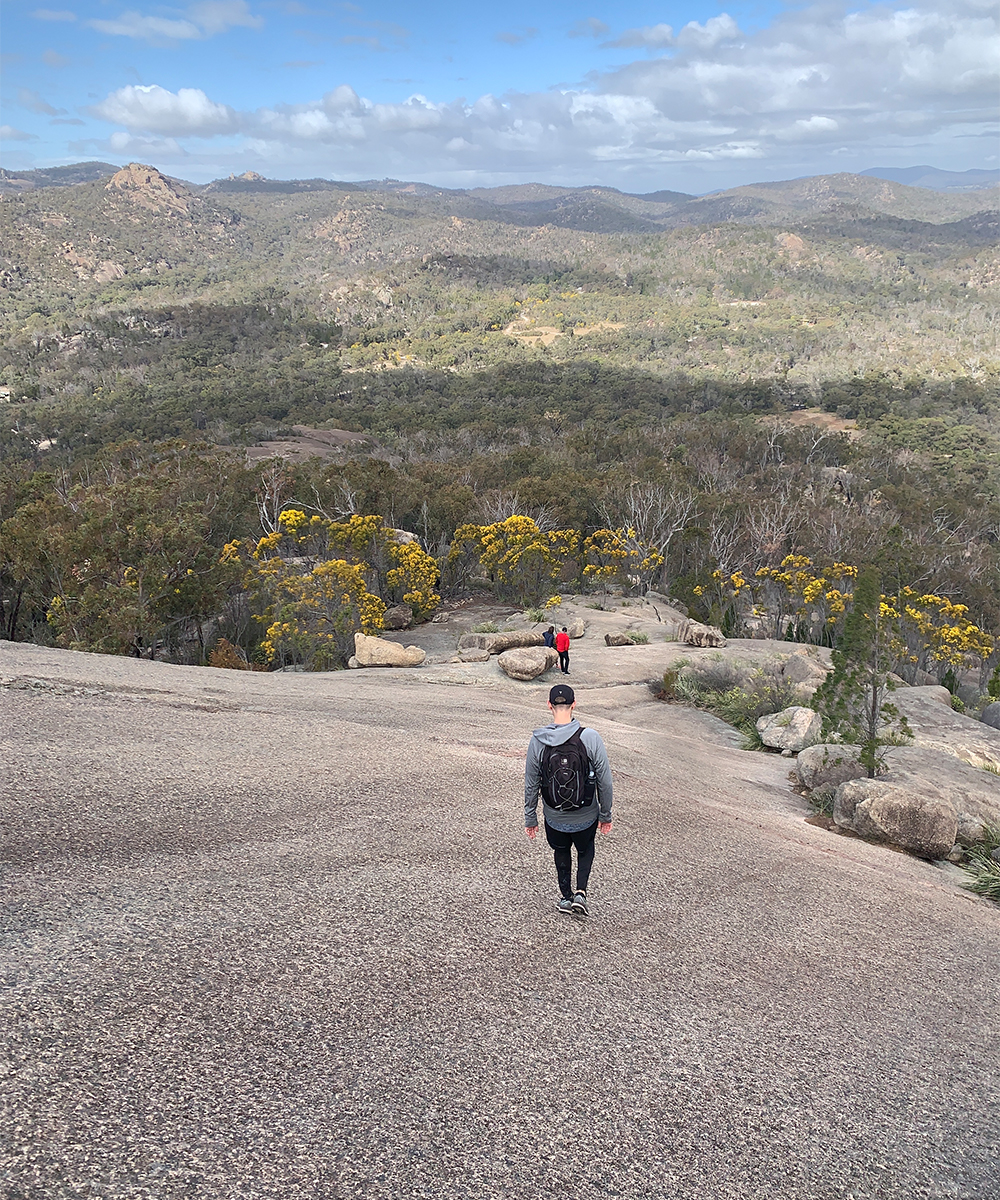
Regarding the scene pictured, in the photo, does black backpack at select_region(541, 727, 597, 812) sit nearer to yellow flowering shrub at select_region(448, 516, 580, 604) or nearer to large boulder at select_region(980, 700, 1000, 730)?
large boulder at select_region(980, 700, 1000, 730)

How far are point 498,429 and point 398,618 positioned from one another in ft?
187

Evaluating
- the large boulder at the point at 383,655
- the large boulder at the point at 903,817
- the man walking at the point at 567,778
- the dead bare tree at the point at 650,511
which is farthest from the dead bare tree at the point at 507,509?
the man walking at the point at 567,778

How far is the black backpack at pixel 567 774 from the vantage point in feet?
16.5

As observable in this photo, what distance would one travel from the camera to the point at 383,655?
1772 cm

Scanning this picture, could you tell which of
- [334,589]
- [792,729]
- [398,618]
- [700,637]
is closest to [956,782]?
[792,729]

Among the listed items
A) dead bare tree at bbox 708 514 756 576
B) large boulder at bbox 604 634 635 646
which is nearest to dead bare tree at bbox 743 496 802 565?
dead bare tree at bbox 708 514 756 576

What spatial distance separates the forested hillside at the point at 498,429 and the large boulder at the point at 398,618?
5.32 metres

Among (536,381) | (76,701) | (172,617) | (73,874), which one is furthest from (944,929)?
(536,381)

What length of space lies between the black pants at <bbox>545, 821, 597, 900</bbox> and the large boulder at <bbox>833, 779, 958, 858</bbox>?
5.91 m

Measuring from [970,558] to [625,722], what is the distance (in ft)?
123

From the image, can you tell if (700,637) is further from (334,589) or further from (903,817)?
(903,817)

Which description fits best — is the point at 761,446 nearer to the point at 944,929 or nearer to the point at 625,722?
the point at 625,722

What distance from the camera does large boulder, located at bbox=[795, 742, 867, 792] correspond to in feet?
36.7

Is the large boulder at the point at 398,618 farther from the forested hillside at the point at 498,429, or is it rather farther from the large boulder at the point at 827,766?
the large boulder at the point at 827,766
